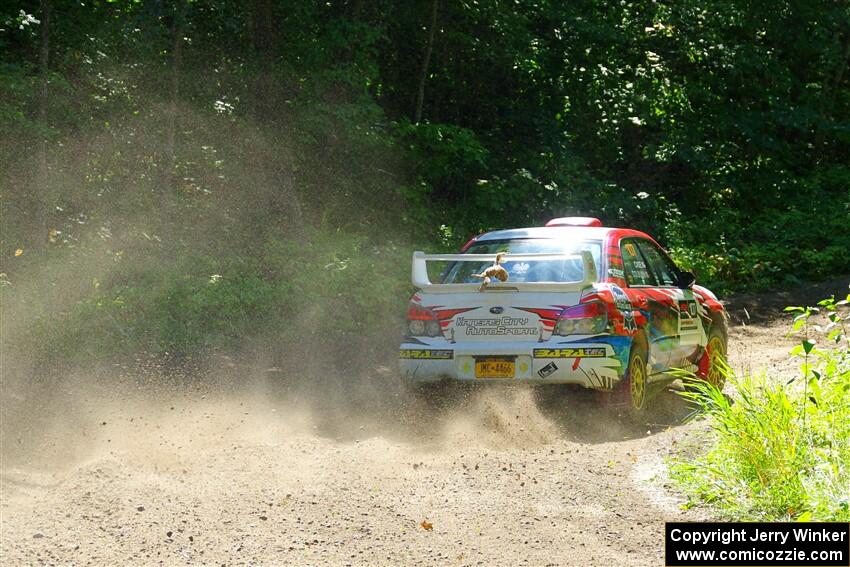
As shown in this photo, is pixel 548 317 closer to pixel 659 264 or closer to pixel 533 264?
pixel 533 264

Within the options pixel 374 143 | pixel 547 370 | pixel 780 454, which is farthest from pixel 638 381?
pixel 374 143

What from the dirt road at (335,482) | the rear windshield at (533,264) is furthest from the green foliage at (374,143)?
the rear windshield at (533,264)

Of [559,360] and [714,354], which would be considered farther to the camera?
[714,354]

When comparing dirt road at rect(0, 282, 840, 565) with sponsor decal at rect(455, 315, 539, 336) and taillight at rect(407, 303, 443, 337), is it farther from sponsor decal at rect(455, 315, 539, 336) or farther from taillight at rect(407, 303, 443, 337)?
taillight at rect(407, 303, 443, 337)

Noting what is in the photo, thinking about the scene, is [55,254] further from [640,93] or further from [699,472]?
[640,93]

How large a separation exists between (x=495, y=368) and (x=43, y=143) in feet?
26.4

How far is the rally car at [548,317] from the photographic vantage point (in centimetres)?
872

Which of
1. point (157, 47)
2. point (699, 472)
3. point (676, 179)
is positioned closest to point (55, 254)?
point (157, 47)

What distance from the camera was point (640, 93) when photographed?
22.6 m

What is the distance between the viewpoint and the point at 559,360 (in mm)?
8672

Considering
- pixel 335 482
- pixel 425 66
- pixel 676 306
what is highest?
pixel 425 66

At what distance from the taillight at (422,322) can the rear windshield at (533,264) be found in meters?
0.44

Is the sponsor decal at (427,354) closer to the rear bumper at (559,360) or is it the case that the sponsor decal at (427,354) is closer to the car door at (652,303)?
the rear bumper at (559,360)

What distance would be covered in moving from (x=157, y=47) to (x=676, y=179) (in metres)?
12.9
